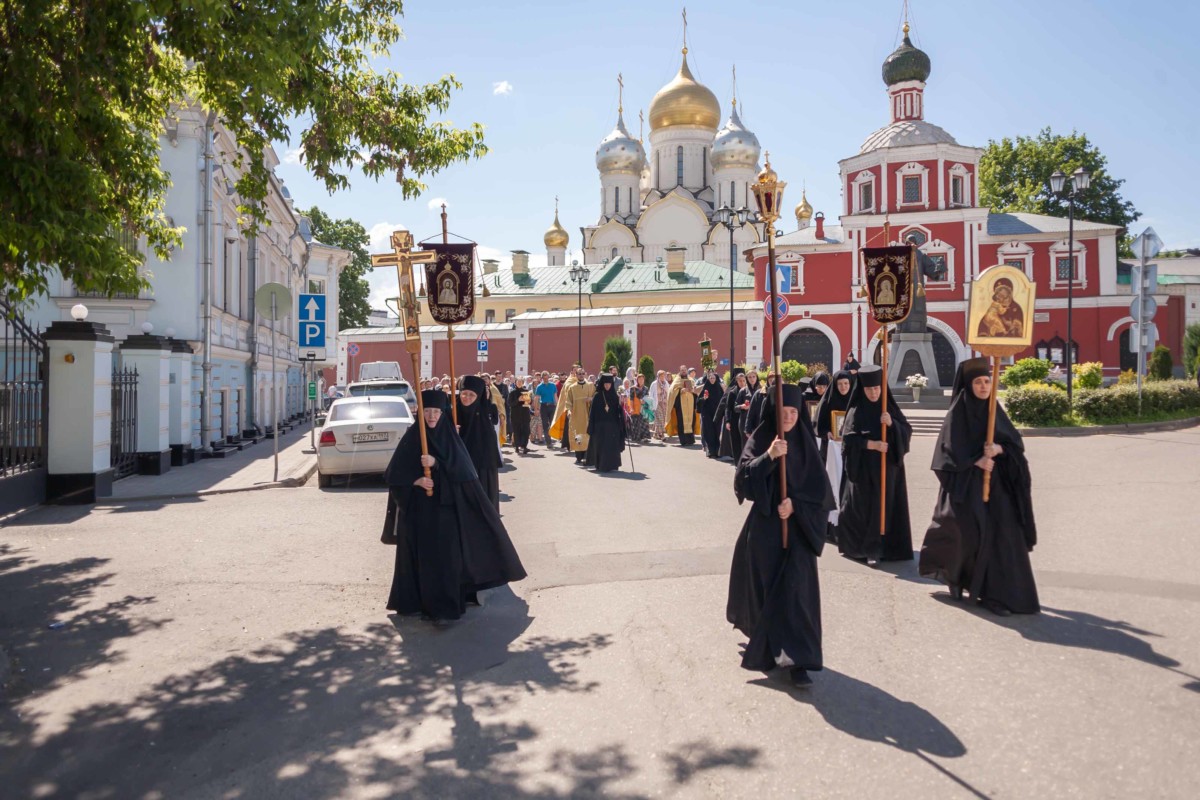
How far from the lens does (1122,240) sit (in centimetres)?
5562

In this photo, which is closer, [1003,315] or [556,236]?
[1003,315]

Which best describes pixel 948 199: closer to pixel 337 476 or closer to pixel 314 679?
pixel 337 476

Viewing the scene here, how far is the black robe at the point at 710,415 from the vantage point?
18.2 metres

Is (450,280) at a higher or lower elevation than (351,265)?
lower

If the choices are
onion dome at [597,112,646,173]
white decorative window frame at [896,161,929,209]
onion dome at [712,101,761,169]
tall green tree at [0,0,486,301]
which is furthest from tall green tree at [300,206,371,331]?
tall green tree at [0,0,486,301]

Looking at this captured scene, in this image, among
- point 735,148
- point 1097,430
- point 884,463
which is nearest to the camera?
point 884,463

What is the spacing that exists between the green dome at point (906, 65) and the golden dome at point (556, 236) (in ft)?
111

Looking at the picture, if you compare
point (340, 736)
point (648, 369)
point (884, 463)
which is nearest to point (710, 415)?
point (884, 463)

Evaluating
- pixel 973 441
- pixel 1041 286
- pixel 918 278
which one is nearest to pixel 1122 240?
pixel 1041 286

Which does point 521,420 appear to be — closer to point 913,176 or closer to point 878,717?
point 878,717

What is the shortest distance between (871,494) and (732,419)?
8.87m

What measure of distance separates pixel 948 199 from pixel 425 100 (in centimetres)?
3937

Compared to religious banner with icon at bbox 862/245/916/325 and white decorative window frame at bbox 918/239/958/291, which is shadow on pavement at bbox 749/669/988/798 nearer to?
religious banner with icon at bbox 862/245/916/325

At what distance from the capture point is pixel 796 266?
45250mm
